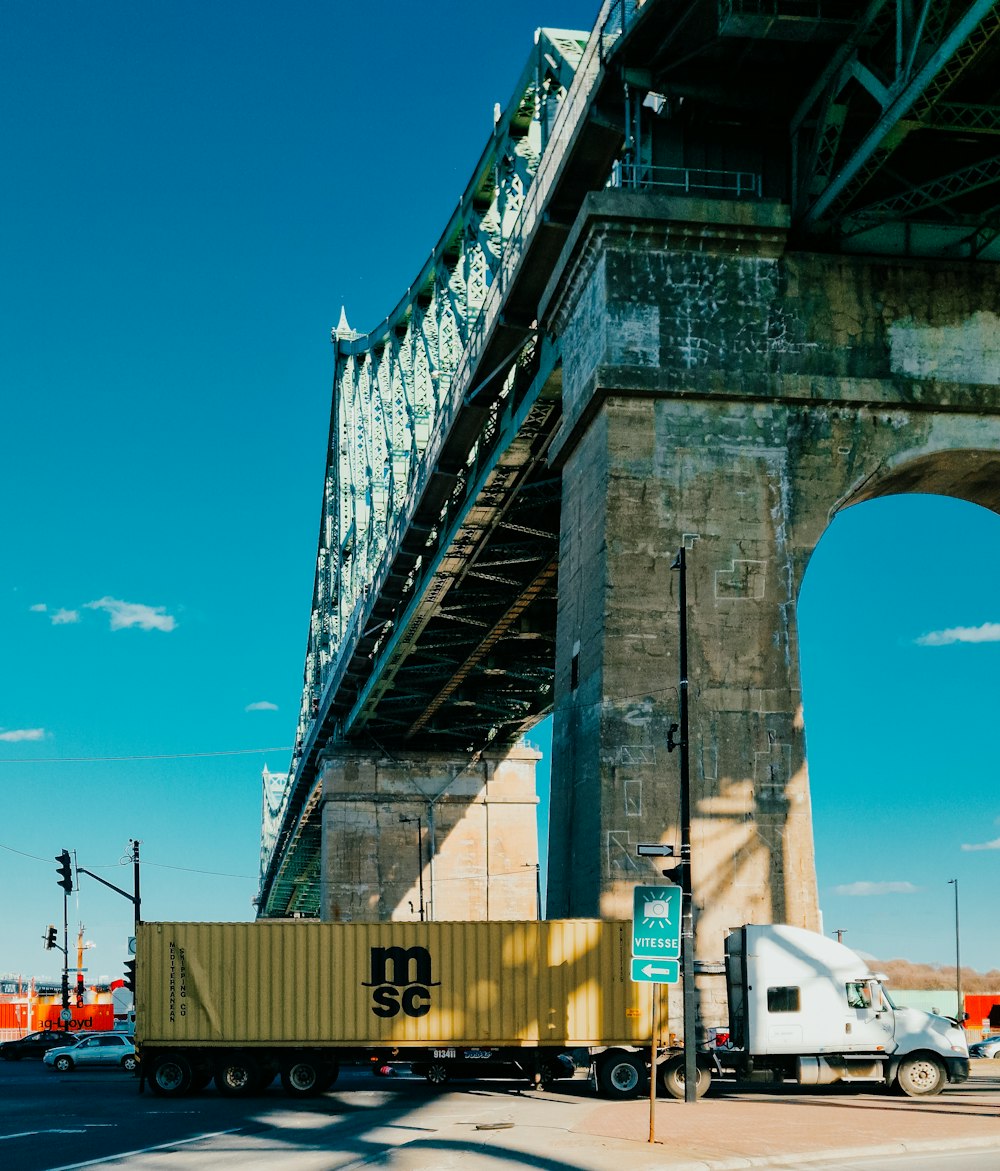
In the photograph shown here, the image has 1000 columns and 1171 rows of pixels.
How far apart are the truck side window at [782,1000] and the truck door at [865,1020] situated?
92 cm

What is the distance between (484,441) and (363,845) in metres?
36.0

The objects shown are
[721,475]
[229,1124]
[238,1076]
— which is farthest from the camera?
[238,1076]

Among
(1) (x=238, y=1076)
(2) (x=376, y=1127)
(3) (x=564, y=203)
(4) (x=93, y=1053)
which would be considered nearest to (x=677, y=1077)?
(2) (x=376, y=1127)

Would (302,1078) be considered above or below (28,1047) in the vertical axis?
above

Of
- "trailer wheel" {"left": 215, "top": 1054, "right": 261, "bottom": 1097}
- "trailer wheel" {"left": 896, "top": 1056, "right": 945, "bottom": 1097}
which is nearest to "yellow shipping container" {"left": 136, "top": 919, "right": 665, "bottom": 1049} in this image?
"trailer wheel" {"left": 215, "top": 1054, "right": 261, "bottom": 1097}

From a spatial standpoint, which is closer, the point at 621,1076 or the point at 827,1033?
the point at 827,1033

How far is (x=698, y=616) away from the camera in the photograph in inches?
1003

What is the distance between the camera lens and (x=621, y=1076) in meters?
25.8

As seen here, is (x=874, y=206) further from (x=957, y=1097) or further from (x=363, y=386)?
(x=363, y=386)

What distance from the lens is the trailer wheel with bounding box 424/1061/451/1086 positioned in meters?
28.2

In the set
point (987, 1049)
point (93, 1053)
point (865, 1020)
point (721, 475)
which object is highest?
point (721, 475)

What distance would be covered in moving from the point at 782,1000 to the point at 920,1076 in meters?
2.79

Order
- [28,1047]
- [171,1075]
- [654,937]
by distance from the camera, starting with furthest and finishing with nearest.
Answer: [28,1047] → [171,1075] → [654,937]

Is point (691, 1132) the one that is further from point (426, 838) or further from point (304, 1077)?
point (426, 838)
